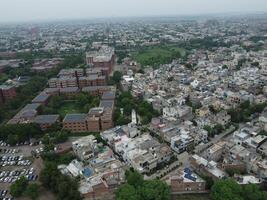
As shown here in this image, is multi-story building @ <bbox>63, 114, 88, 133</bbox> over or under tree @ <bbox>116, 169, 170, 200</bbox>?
under

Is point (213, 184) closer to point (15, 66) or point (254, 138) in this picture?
point (254, 138)

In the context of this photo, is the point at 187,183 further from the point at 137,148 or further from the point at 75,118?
the point at 75,118

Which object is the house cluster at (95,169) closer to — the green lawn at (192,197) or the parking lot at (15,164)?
the parking lot at (15,164)

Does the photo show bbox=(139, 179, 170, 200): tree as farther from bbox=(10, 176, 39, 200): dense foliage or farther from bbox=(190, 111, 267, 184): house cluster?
bbox=(10, 176, 39, 200): dense foliage

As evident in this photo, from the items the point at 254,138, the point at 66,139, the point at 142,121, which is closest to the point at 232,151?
the point at 254,138

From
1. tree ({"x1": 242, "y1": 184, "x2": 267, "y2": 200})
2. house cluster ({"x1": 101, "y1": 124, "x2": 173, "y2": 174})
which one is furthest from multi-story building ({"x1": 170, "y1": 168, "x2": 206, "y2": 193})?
tree ({"x1": 242, "y1": 184, "x2": 267, "y2": 200})

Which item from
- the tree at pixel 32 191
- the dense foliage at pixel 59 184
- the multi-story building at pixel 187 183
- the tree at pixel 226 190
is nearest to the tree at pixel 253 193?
the tree at pixel 226 190
